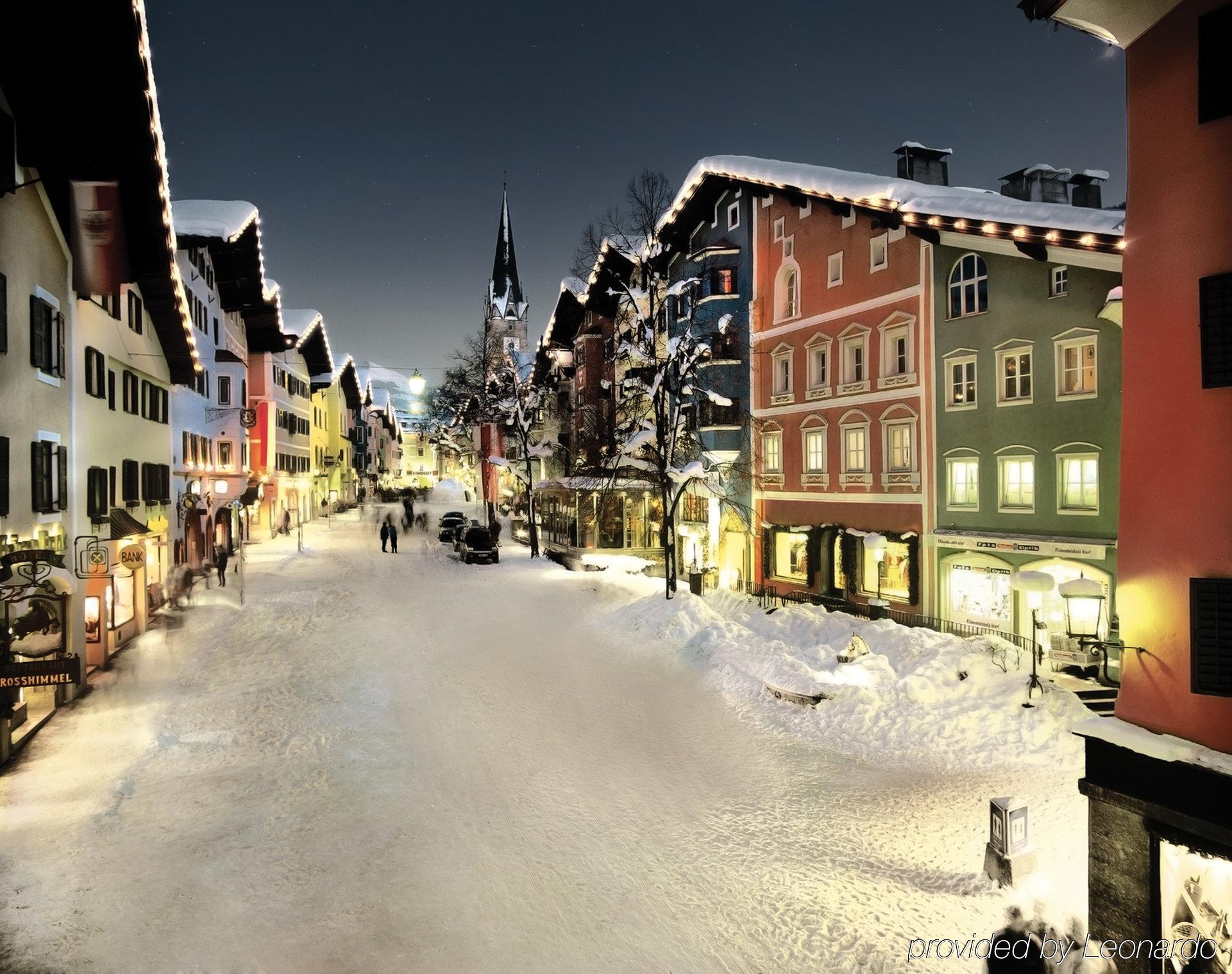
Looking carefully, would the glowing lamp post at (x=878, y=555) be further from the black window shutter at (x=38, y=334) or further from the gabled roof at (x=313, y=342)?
the gabled roof at (x=313, y=342)

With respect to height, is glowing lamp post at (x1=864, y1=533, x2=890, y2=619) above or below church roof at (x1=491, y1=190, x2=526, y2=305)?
below

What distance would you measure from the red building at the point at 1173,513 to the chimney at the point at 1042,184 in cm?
1791

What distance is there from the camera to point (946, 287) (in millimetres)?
19766

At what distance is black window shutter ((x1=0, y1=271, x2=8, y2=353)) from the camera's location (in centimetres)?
1132

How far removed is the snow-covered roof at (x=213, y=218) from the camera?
27719mm

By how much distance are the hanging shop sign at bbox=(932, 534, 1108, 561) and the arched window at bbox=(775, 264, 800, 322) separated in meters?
9.70

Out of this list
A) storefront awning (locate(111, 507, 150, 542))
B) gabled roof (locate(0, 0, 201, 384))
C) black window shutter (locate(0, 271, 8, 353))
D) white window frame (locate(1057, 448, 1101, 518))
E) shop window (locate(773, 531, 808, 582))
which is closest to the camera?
black window shutter (locate(0, 271, 8, 353))

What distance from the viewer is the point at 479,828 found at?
9242mm

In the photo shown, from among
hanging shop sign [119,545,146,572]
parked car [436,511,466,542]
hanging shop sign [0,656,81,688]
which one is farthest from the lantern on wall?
parked car [436,511,466,542]

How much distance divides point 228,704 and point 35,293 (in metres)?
8.25

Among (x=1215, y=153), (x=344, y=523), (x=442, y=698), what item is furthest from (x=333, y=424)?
(x=1215, y=153)

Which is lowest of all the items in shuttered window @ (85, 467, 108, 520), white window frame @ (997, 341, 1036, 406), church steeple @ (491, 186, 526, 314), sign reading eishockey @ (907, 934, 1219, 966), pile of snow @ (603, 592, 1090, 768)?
sign reading eishockey @ (907, 934, 1219, 966)

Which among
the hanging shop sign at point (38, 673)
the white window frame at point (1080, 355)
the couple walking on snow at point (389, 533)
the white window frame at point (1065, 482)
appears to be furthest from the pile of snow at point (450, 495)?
the hanging shop sign at point (38, 673)

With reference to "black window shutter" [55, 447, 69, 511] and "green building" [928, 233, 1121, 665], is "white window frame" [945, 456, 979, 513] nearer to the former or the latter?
"green building" [928, 233, 1121, 665]
